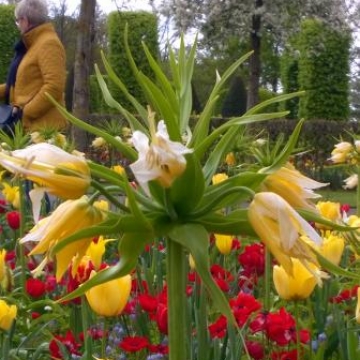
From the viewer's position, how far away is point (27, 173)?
2.73 feet

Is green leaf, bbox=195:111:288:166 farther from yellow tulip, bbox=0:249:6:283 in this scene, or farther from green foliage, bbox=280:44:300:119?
green foliage, bbox=280:44:300:119

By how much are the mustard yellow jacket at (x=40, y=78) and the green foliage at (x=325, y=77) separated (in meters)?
9.64

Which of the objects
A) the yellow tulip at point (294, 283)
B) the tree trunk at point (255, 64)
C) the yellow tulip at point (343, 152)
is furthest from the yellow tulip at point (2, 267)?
the tree trunk at point (255, 64)

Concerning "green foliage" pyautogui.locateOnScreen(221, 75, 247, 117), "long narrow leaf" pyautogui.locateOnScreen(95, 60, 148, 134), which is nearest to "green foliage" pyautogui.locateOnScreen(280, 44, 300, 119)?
"green foliage" pyautogui.locateOnScreen(221, 75, 247, 117)

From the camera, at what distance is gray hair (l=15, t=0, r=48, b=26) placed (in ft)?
16.1

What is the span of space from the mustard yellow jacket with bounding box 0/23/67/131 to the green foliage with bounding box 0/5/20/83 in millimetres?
9759

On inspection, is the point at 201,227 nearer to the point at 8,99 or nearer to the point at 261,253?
the point at 261,253

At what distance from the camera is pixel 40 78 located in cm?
503

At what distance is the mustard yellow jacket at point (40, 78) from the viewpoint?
4.82 meters

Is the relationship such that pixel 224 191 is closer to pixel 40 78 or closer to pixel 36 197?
pixel 36 197

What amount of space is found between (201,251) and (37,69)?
430cm

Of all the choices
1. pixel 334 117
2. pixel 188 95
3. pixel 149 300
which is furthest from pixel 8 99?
pixel 334 117

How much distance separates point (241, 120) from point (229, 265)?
251cm

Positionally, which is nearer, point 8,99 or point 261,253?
point 261,253
